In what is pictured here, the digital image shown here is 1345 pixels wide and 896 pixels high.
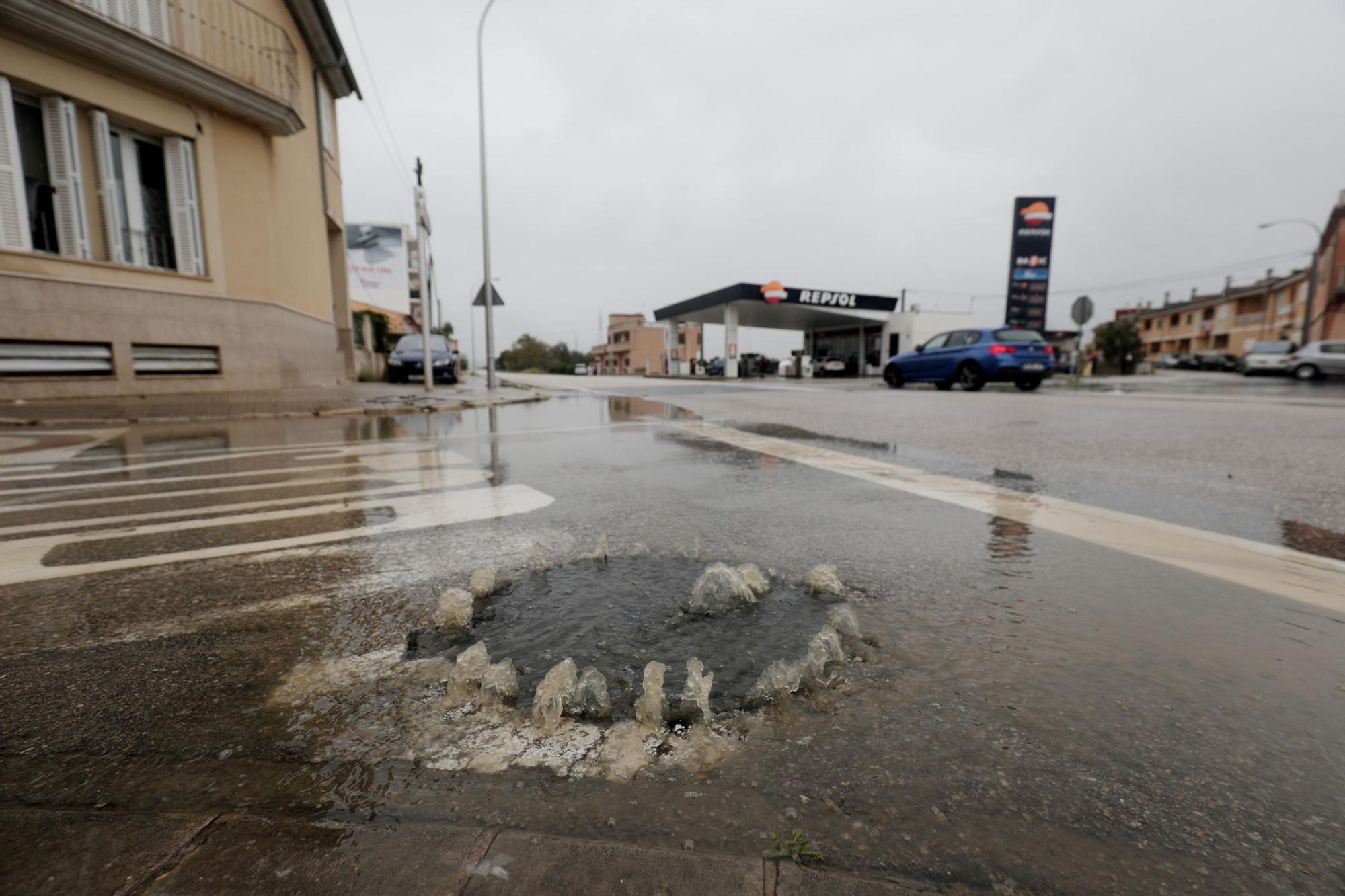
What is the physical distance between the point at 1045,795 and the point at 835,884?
474 millimetres

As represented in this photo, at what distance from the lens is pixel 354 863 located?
961mm

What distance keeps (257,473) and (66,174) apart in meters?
8.70

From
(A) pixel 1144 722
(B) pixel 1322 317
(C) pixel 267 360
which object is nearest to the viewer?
(A) pixel 1144 722

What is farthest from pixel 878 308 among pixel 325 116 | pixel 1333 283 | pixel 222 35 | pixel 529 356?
pixel 529 356

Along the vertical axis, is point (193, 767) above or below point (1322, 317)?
below

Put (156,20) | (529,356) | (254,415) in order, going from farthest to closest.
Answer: (529,356) → (156,20) → (254,415)

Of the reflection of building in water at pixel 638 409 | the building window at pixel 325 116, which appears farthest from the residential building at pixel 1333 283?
the building window at pixel 325 116

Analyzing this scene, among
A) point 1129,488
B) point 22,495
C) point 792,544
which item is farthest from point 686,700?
point 22,495

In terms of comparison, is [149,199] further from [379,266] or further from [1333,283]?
[1333,283]

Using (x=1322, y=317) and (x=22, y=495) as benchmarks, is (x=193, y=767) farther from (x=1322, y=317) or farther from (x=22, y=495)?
(x=1322, y=317)

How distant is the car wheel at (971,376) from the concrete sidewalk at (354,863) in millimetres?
16041

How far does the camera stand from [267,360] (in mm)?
11883

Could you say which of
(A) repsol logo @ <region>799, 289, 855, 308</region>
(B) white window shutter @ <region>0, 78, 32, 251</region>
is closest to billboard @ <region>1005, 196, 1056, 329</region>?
(A) repsol logo @ <region>799, 289, 855, 308</region>

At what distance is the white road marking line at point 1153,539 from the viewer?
7.29ft
